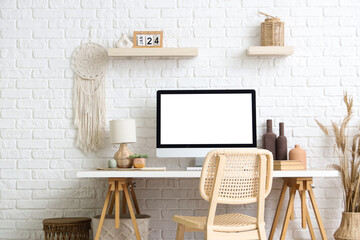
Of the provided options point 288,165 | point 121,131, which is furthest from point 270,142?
point 121,131

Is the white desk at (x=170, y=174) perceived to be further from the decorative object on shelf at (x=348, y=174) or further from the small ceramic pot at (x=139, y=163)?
the decorative object on shelf at (x=348, y=174)

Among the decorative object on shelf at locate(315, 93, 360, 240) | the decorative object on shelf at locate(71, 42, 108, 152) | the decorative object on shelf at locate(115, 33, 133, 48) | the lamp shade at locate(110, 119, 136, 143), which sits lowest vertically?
the decorative object on shelf at locate(315, 93, 360, 240)

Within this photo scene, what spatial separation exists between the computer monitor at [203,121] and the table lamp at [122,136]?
0.59 feet

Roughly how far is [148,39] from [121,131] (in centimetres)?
69

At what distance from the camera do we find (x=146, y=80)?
3.38m

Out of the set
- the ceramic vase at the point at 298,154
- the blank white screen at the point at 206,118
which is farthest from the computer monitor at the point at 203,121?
the ceramic vase at the point at 298,154

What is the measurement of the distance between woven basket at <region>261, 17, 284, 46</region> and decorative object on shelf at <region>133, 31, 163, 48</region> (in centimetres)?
73

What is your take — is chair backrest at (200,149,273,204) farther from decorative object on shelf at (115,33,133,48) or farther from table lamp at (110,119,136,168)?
decorative object on shelf at (115,33,133,48)

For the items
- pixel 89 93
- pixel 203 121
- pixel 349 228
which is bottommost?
pixel 349 228

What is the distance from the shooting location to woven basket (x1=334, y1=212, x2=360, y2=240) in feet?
9.93

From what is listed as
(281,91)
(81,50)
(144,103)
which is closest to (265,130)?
(281,91)

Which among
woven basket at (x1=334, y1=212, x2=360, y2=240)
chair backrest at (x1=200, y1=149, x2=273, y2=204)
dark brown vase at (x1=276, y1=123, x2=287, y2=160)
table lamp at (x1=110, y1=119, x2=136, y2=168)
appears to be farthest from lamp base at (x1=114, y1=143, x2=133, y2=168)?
woven basket at (x1=334, y1=212, x2=360, y2=240)

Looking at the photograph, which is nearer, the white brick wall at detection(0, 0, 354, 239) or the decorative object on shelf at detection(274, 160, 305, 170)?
the decorative object on shelf at detection(274, 160, 305, 170)

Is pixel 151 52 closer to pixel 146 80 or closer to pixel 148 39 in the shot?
pixel 148 39
